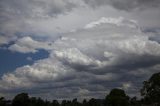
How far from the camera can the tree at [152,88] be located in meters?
140

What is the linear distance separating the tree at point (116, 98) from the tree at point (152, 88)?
48.0ft

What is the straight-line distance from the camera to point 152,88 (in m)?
141

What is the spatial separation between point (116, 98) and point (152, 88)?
68.1 feet

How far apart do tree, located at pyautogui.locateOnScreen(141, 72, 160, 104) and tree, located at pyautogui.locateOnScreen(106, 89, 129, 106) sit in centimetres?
1462

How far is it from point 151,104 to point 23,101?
7702 cm

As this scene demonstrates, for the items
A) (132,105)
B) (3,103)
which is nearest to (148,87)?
(132,105)

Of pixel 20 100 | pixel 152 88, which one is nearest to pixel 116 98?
pixel 152 88

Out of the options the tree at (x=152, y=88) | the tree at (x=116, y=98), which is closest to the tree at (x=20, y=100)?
the tree at (x=116, y=98)

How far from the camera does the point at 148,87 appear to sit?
142 m

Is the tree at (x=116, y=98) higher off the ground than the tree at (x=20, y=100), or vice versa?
the tree at (x=20, y=100)

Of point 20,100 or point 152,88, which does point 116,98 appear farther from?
point 20,100

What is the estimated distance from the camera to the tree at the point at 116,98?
155 m

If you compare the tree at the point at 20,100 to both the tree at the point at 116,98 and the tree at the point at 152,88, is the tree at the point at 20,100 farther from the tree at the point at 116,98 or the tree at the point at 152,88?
the tree at the point at 152,88

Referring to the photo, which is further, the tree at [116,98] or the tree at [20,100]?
the tree at [20,100]
